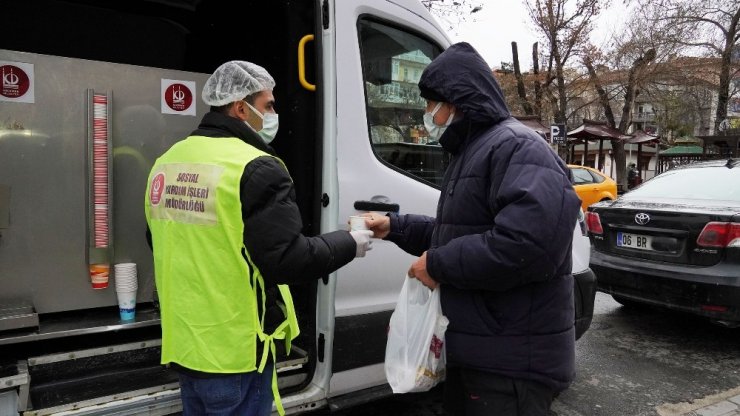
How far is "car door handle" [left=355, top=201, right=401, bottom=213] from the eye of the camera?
264 cm

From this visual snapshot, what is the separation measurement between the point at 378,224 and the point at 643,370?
3.26 m

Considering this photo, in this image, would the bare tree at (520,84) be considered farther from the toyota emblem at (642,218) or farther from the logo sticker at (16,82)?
the logo sticker at (16,82)

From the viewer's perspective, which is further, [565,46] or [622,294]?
[565,46]

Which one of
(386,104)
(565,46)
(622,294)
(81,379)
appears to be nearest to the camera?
(81,379)

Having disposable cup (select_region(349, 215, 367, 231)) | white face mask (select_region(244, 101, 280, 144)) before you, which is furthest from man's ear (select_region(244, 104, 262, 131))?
disposable cup (select_region(349, 215, 367, 231))

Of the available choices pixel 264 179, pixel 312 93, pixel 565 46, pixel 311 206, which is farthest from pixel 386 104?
pixel 565 46

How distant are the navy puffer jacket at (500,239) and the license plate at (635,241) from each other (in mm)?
3544

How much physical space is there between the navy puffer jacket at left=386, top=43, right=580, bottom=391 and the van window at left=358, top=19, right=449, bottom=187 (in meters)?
1.00

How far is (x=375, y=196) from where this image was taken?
273cm

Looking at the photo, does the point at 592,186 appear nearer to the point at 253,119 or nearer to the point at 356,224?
the point at 356,224

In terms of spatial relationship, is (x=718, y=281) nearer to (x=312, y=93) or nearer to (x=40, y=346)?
(x=312, y=93)

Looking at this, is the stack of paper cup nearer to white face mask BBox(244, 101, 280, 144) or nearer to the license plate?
white face mask BBox(244, 101, 280, 144)

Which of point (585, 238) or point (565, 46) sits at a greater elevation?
point (565, 46)

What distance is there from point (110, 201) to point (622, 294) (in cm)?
440
